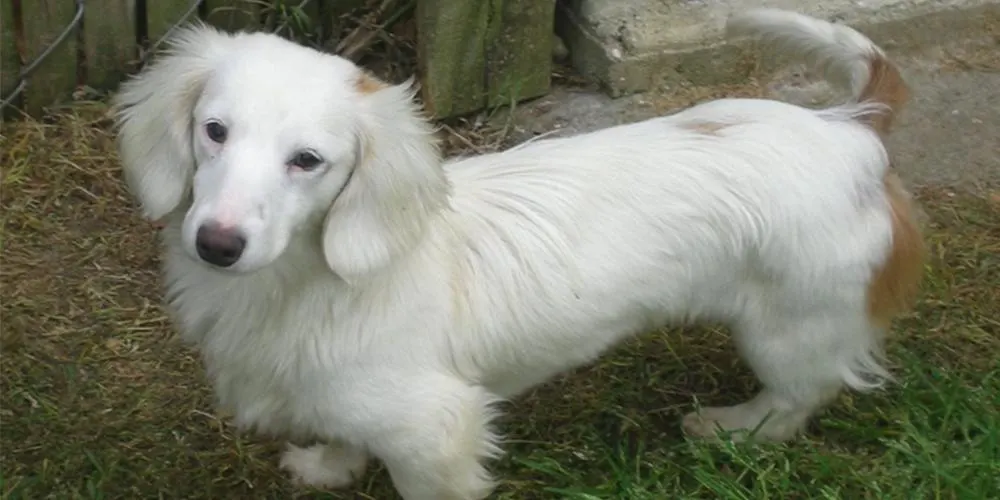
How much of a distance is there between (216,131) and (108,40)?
1814 millimetres

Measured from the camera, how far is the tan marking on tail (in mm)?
2803

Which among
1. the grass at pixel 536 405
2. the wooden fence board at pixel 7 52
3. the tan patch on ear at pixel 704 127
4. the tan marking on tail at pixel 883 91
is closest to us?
the tan patch on ear at pixel 704 127

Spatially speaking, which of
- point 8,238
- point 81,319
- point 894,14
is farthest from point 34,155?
point 894,14

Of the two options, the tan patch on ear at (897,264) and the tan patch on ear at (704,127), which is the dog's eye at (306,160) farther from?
the tan patch on ear at (897,264)

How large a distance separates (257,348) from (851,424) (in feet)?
4.71

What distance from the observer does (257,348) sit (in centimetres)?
257

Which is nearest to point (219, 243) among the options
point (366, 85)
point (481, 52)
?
point (366, 85)

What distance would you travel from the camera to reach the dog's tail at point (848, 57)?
2809 millimetres

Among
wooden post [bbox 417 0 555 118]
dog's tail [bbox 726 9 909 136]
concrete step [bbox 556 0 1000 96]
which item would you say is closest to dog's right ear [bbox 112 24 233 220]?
dog's tail [bbox 726 9 909 136]

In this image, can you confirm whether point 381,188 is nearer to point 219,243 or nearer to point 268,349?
point 219,243

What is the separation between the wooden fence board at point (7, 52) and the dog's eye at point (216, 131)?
177cm

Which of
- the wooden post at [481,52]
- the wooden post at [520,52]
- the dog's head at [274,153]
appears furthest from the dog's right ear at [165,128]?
the wooden post at [520,52]

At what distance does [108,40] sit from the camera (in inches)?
153

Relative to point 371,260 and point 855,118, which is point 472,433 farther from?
point 855,118
